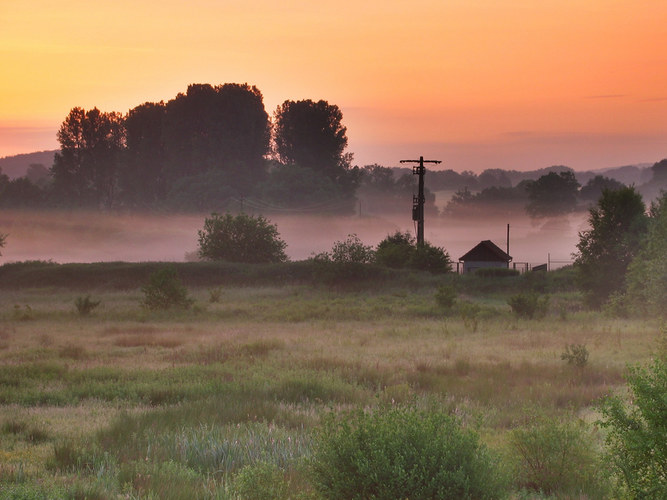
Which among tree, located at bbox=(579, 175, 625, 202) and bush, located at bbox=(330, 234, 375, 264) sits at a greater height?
tree, located at bbox=(579, 175, 625, 202)

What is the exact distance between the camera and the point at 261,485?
24.2 ft

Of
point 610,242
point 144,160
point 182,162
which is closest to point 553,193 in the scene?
point 182,162

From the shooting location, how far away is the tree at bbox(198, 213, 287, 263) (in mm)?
72312

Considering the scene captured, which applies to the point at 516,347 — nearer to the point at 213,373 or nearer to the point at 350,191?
the point at 213,373

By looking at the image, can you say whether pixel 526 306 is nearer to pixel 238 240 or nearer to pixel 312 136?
pixel 238 240

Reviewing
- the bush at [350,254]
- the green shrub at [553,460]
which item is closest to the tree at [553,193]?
the bush at [350,254]

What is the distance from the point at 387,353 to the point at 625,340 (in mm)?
8818

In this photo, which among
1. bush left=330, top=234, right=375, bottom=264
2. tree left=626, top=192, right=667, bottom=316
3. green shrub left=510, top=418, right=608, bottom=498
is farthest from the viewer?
bush left=330, top=234, right=375, bottom=264

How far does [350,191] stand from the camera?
125 m

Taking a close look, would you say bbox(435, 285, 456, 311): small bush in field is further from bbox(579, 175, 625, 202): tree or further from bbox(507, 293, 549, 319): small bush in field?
bbox(579, 175, 625, 202): tree

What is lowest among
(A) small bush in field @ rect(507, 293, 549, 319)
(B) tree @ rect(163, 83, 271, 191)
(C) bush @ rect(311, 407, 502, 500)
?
(A) small bush in field @ rect(507, 293, 549, 319)

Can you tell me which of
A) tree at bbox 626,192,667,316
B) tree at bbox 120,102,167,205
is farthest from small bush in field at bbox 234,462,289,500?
tree at bbox 120,102,167,205

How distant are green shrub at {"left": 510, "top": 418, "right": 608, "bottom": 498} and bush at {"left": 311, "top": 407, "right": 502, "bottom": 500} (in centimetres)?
236

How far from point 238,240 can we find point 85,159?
52.1 meters
